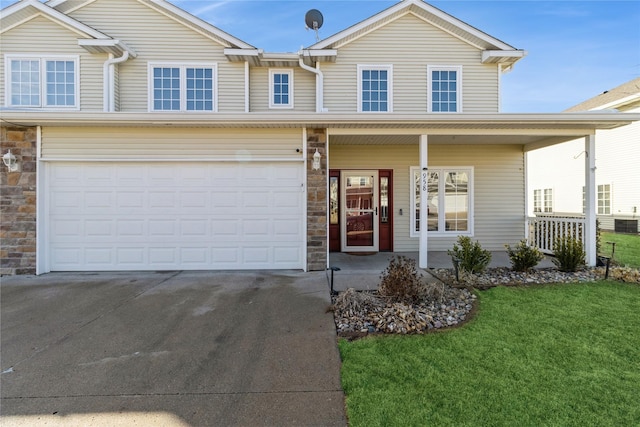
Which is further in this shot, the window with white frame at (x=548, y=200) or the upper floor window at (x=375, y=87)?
the window with white frame at (x=548, y=200)

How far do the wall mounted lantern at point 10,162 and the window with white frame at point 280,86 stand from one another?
19.1ft

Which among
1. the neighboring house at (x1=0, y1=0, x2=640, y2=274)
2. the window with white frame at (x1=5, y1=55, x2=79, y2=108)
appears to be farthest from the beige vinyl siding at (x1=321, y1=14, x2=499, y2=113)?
the window with white frame at (x1=5, y1=55, x2=79, y2=108)

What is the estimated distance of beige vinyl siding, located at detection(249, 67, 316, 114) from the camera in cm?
914

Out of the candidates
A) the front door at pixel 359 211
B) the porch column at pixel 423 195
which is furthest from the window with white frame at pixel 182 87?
the porch column at pixel 423 195

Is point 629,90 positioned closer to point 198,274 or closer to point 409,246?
point 409,246

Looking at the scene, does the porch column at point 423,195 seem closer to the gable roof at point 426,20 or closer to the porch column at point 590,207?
the porch column at point 590,207

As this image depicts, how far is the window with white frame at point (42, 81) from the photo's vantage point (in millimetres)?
8383

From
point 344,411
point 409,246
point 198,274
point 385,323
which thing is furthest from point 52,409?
point 409,246

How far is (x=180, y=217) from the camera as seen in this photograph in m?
6.83

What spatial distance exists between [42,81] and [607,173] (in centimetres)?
2034

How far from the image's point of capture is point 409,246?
8.98 m

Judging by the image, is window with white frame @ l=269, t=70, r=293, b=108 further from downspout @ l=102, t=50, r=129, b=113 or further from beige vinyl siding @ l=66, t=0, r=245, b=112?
downspout @ l=102, t=50, r=129, b=113

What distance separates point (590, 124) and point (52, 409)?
362 inches

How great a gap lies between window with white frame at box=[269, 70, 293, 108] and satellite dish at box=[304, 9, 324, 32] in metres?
1.84
